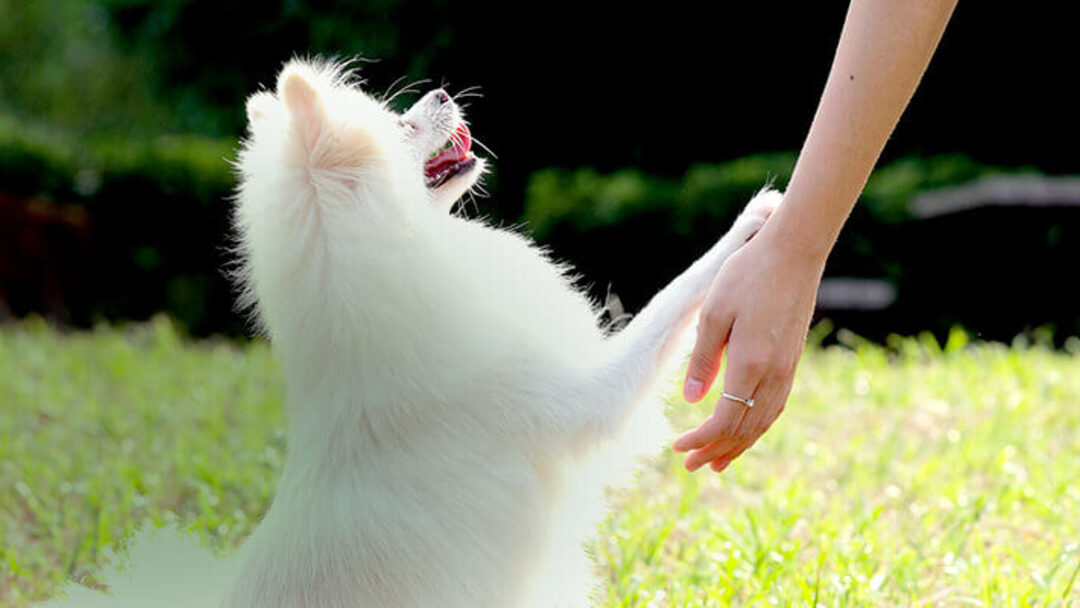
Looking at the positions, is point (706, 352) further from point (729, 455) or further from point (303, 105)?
point (303, 105)

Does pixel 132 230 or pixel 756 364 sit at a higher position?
pixel 756 364

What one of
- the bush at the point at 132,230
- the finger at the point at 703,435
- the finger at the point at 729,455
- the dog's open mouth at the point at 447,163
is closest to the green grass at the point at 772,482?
the finger at the point at 729,455

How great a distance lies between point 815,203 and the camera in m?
2.09

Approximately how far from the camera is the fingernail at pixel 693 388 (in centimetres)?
224

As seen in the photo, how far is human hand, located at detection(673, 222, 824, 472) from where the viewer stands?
6.88 feet

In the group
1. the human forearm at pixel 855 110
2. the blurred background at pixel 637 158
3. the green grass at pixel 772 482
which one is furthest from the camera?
the blurred background at pixel 637 158

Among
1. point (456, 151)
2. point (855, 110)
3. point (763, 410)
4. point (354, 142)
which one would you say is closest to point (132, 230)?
point (456, 151)

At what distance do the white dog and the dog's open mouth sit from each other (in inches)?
3.5

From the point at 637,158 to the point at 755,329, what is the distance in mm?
7598

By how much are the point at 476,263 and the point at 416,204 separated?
0.18 meters

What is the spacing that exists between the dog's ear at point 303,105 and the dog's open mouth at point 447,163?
0.33 meters

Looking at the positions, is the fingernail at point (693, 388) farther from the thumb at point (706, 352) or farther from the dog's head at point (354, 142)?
the dog's head at point (354, 142)

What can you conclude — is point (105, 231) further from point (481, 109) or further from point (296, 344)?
point (296, 344)

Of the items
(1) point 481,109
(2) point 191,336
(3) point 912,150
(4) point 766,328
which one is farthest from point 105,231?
(4) point 766,328
